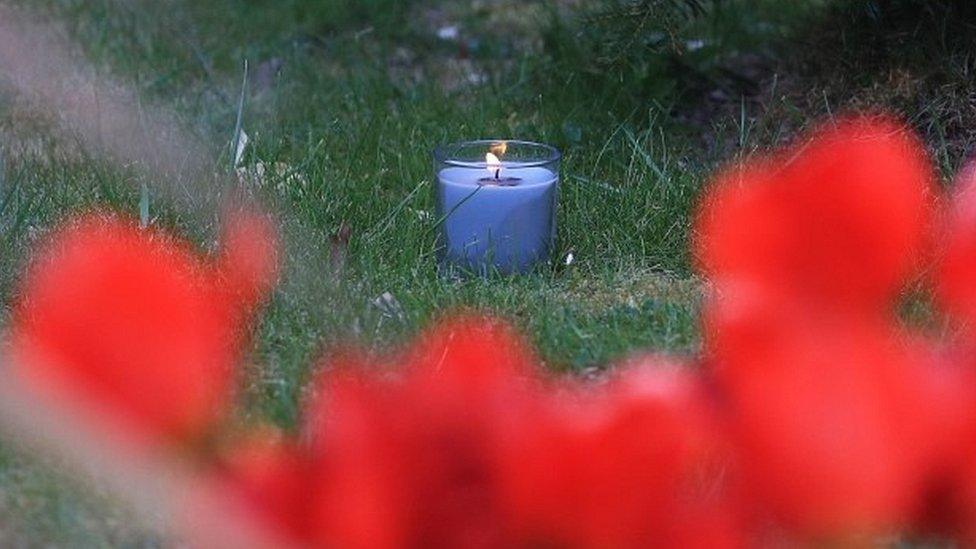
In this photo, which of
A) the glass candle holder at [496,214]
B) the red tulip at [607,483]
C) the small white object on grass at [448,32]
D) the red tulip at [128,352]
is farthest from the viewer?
the small white object on grass at [448,32]

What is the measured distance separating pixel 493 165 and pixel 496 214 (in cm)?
7

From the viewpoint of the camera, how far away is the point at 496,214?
1889 millimetres

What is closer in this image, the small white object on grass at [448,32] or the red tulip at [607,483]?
the red tulip at [607,483]

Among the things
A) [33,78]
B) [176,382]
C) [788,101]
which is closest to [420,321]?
[176,382]

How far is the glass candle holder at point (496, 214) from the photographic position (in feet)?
6.18

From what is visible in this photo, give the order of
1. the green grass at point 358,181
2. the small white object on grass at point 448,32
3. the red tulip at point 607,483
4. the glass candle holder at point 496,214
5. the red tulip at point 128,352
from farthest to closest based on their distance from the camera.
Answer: the small white object on grass at point 448,32
the glass candle holder at point 496,214
the green grass at point 358,181
the red tulip at point 128,352
the red tulip at point 607,483

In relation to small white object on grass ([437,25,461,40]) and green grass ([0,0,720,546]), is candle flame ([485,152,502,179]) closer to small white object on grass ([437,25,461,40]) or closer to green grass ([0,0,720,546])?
green grass ([0,0,720,546])

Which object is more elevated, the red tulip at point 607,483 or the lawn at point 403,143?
the red tulip at point 607,483

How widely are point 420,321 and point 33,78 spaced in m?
1.52

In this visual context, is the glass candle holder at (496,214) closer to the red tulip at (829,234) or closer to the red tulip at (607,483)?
the red tulip at (829,234)

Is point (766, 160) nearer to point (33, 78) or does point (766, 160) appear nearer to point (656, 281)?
point (656, 281)

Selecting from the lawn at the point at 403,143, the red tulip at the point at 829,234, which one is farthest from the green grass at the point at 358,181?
A: the red tulip at the point at 829,234

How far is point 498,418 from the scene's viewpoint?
108 centimetres

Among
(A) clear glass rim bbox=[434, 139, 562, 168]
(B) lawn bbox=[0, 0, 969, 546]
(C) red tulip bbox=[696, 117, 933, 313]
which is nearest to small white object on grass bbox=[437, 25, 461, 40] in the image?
(B) lawn bbox=[0, 0, 969, 546]
